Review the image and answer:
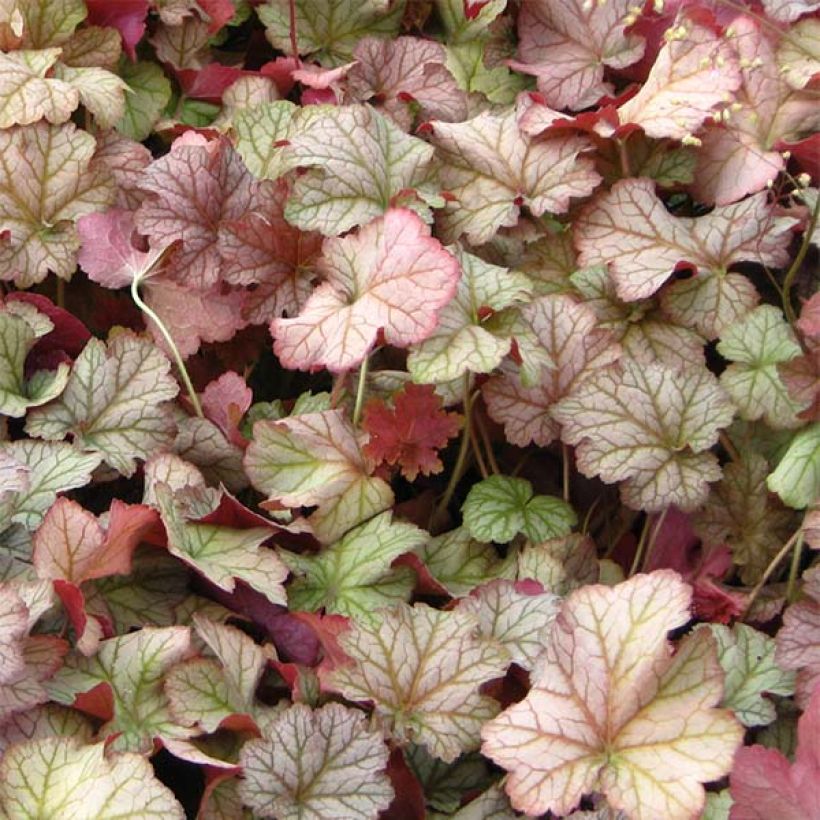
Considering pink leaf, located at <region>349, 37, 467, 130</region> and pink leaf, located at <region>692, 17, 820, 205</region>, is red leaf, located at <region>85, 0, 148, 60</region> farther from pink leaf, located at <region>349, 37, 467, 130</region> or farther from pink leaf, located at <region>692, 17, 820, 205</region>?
pink leaf, located at <region>692, 17, 820, 205</region>

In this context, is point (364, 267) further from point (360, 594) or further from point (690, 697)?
point (690, 697)

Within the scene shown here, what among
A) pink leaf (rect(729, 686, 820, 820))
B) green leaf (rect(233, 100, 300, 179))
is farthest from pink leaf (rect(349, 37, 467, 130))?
pink leaf (rect(729, 686, 820, 820))

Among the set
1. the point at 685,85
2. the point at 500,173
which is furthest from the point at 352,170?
the point at 685,85

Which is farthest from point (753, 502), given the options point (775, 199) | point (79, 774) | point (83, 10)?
point (83, 10)

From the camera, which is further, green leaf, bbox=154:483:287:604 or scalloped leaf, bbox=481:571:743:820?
green leaf, bbox=154:483:287:604

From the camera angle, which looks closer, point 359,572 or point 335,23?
point 359,572

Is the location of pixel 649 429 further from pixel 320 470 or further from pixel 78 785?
pixel 78 785
